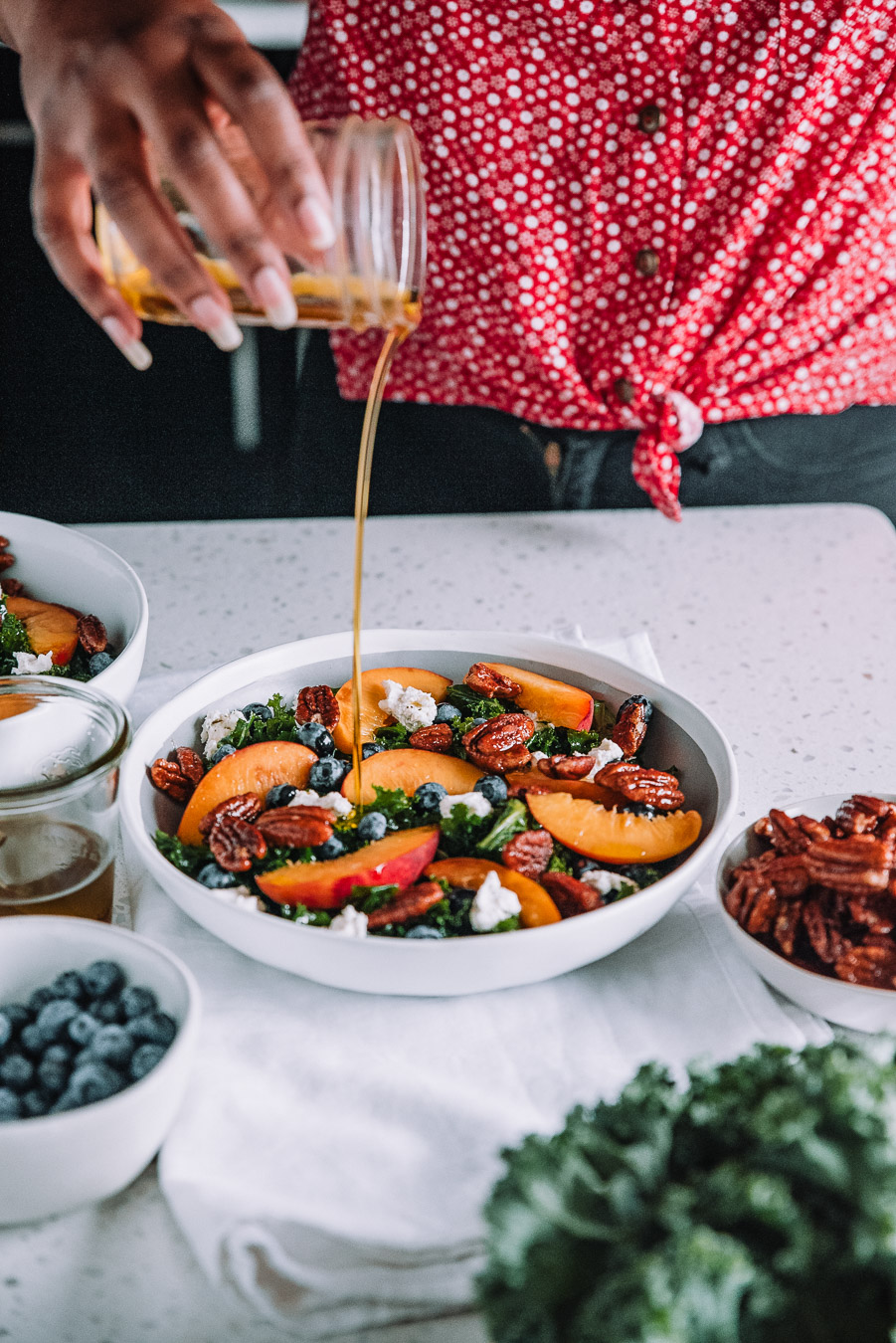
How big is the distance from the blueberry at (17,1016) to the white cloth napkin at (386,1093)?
0.44ft

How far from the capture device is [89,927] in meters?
0.80

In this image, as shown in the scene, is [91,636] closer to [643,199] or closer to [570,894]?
[570,894]

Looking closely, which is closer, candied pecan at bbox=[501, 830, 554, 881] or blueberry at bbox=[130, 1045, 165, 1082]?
blueberry at bbox=[130, 1045, 165, 1082]

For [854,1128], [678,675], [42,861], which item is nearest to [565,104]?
[678,675]

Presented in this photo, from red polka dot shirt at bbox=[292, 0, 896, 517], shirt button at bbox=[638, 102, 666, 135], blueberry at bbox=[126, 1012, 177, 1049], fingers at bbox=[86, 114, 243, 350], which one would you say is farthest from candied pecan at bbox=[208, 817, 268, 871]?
shirt button at bbox=[638, 102, 666, 135]

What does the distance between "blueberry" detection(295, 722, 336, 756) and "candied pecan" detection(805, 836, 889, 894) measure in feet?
1.59

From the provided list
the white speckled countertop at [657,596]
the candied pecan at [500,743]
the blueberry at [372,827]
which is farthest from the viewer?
the white speckled countertop at [657,596]

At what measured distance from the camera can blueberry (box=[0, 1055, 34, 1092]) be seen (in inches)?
28.2

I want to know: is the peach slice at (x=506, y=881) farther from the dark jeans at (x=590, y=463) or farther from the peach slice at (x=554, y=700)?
the dark jeans at (x=590, y=463)

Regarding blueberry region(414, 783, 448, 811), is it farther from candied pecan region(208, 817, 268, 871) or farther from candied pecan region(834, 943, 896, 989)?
candied pecan region(834, 943, 896, 989)

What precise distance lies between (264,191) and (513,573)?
89cm

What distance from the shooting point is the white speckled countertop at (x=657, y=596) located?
1.33 m

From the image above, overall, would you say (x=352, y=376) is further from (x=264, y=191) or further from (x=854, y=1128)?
(x=854, y=1128)

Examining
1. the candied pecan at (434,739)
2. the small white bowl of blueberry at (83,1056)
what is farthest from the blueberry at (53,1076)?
the candied pecan at (434,739)
